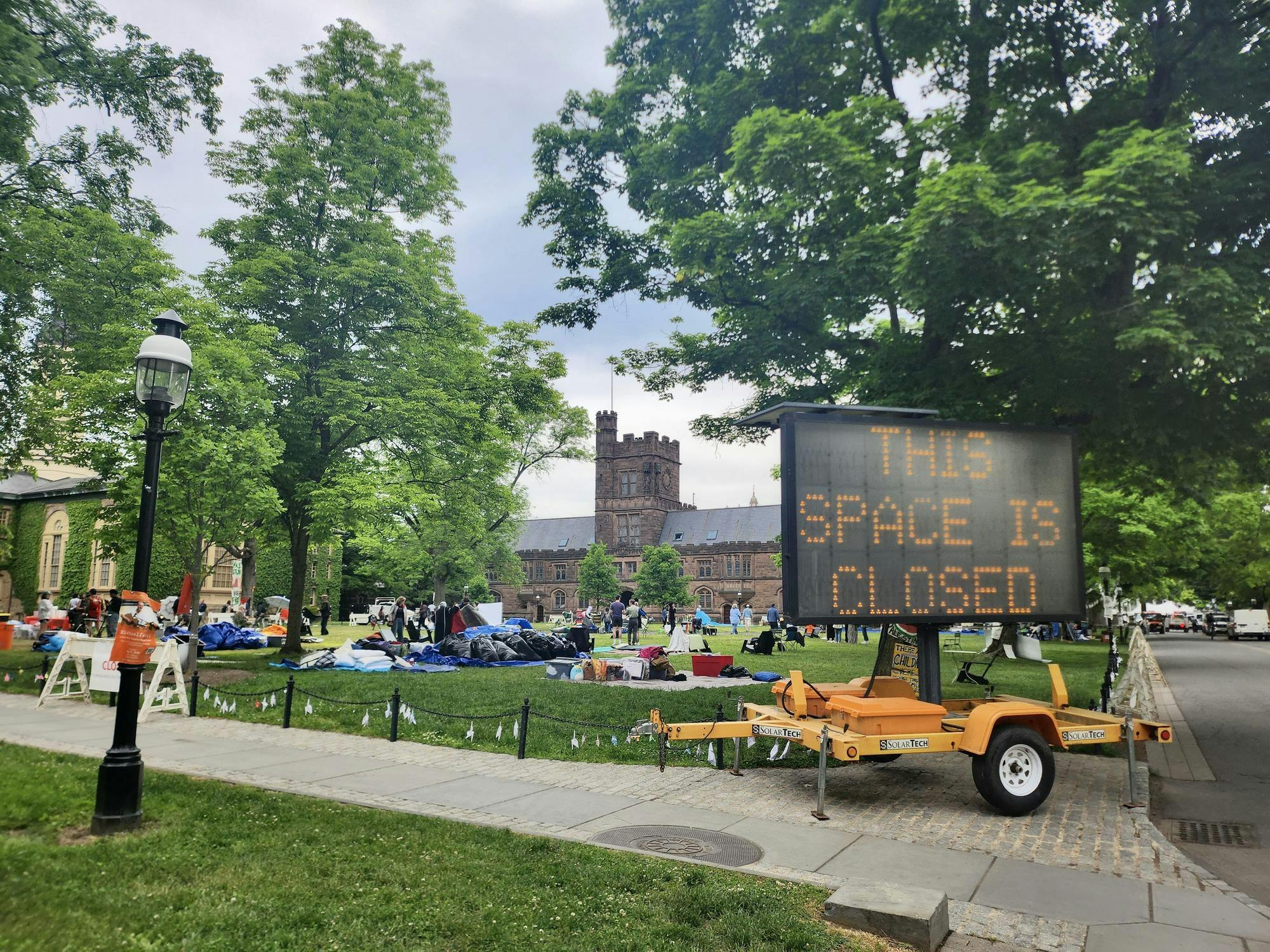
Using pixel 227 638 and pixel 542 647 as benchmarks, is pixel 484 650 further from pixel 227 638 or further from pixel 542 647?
pixel 227 638

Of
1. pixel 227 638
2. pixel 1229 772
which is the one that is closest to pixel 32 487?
pixel 227 638

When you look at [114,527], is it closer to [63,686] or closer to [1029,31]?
[63,686]

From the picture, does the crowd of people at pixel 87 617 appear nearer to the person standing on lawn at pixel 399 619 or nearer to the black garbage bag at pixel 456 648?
the person standing on lawn at pixel 399 619

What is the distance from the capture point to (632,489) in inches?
4178

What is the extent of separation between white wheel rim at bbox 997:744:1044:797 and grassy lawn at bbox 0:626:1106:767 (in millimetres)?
2842

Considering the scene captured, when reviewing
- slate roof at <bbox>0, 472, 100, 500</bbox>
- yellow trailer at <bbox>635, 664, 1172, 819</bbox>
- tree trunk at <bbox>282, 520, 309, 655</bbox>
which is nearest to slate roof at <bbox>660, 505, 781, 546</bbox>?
slate roof at <bbox>0, 472, 100, 500</bbox>

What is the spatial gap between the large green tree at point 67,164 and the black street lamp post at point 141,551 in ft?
31.3

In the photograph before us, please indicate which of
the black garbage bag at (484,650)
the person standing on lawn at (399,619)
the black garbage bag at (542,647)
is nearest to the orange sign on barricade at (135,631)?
the black garbage bag at (484,650)

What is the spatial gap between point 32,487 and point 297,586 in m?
31.9

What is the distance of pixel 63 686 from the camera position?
1664cm

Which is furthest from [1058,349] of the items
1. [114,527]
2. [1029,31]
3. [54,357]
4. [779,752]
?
[54,357]

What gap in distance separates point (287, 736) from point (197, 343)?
10.9 metres

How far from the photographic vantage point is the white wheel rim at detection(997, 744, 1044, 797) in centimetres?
833

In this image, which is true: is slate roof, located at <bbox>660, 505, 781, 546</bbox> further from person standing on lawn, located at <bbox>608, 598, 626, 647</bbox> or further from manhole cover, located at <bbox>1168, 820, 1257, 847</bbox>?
manhole cover, located at <bbox>1168, 820, 1257, 847</bbox>
